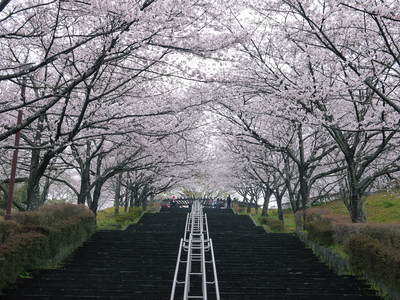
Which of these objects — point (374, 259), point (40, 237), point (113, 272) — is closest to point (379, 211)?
point (374, 259)

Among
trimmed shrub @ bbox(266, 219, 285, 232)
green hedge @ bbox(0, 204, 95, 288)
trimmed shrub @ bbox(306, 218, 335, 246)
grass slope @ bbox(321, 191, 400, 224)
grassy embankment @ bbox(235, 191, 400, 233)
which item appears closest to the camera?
Answer: green hedge @ bbox(0, 204, 95, 288)

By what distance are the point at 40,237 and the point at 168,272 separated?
2913 millimetres

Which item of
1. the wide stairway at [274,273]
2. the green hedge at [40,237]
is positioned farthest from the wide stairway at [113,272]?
the wide stairway at [274,273]

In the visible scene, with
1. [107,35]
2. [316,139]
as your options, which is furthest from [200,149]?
[107,35]

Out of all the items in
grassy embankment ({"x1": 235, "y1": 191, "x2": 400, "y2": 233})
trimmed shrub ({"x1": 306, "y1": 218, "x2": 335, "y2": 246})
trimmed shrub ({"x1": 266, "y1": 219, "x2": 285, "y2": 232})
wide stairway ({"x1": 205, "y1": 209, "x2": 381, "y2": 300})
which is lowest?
wide stairway ({"x1": 205, "y1": 209, "x2": 381, "y2": 300})

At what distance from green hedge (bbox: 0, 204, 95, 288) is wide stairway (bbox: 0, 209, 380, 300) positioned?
34cm

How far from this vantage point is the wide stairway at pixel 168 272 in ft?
24.8

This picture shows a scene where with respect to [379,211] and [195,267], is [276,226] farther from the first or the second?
[195,267]

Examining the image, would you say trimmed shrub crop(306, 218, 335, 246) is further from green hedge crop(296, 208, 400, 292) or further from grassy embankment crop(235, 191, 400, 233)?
grassy embankment crop(235, 191, 400, 233)

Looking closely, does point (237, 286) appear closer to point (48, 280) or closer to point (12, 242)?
point (48, 280)

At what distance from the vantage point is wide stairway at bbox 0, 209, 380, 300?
756cm

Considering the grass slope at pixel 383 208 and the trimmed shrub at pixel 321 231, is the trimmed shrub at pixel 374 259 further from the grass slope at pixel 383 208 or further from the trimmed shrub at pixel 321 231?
the grass slope at pixel 383 208

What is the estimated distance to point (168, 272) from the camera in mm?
9688

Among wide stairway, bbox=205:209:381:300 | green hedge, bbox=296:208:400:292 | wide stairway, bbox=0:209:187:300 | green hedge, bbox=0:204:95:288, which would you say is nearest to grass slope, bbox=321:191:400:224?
wide stairway, bbox=205:209:381:300
